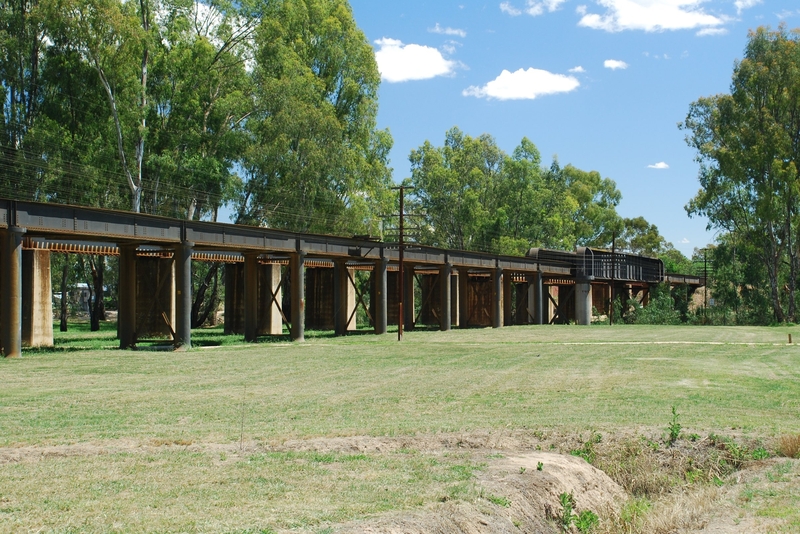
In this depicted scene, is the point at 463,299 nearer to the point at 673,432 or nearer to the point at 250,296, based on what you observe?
the point at 250,296

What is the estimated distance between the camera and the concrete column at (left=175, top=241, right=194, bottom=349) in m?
31.0

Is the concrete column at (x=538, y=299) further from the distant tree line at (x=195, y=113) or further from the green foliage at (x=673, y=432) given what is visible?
the green foliage at (x=673, y=432)

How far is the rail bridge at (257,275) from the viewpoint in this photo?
2700 cm

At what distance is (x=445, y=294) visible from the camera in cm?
5097

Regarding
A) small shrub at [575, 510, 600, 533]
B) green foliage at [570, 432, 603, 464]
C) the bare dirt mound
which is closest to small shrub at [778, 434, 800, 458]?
green foliage at [570, 432, 603, 464]

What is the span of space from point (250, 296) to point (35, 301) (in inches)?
379

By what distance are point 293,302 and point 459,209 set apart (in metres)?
52.0

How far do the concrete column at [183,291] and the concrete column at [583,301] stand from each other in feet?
142

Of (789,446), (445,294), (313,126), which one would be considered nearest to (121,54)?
(313,126)

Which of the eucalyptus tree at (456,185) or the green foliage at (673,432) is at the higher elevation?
the eucalyptus tree at (456,185)

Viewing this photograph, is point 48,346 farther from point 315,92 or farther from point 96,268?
point 315,92

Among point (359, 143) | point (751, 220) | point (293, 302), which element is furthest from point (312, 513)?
point (751, 220)

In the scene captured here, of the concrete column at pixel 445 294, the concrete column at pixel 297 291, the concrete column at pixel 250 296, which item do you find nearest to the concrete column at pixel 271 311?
the concrete column at pixel 250 296

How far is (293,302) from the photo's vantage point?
3803 cm
